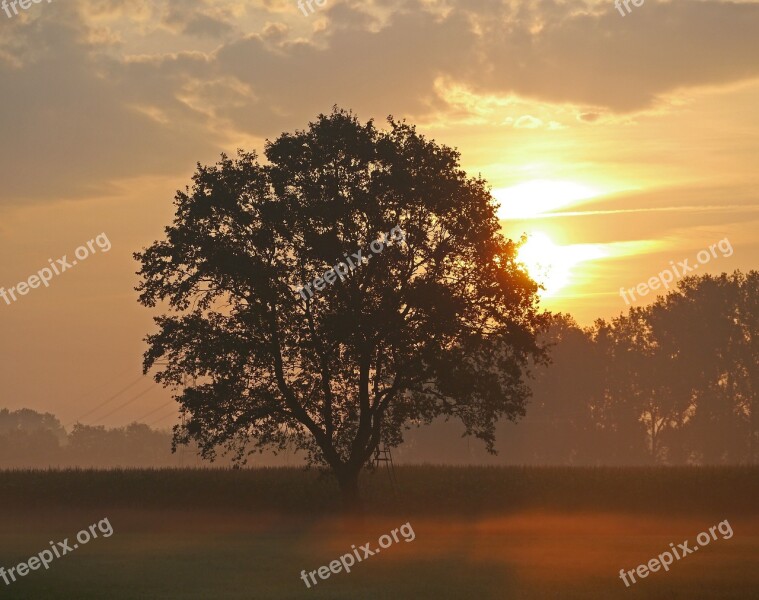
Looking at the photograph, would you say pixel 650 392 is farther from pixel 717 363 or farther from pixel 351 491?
pixel 351 491

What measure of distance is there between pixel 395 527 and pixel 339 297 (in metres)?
12.8

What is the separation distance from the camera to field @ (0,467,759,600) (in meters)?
31.7

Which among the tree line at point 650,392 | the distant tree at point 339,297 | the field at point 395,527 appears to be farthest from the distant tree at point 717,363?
the distant tree at point 339,297

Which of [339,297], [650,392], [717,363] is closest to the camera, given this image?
[339,297]

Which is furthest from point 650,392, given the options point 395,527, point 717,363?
point 395,527

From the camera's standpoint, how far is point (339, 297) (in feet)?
170

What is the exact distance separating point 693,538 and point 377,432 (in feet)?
54.1

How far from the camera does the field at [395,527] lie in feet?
104

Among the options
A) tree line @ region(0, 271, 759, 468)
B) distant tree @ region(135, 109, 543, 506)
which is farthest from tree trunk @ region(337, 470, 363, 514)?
tree line @ region(0, 271, 759, 468)

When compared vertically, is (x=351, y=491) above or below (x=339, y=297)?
below

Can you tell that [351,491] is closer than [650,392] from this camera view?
Yes

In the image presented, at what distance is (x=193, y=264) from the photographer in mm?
53719

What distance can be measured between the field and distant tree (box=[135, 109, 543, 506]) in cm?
614

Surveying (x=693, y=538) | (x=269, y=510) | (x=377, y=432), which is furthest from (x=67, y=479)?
(x=693, y=538)
